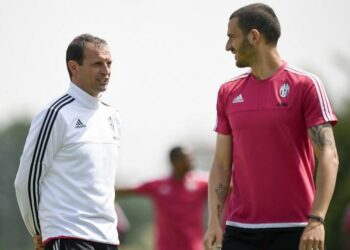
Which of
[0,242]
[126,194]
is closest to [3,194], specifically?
[0,242]

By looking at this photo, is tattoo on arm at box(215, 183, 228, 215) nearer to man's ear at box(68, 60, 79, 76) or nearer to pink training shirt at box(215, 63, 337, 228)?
pink training shirt at box(215, 63, 337, 228)

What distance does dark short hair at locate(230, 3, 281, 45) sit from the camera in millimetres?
10008

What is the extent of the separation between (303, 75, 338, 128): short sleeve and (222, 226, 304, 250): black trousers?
833 millimetres

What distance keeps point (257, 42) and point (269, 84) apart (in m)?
0.34

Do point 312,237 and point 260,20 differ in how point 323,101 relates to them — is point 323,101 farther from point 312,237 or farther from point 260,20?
point 312,237

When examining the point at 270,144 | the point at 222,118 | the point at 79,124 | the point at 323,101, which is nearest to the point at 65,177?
the point at 79,124

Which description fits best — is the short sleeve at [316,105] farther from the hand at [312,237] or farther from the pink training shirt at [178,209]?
the pink training shirt at [178,209]

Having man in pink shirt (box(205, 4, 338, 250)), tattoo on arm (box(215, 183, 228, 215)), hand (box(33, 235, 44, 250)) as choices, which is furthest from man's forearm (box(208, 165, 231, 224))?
hand (box(33, 235, 44, 250))

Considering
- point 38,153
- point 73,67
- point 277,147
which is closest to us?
point 277,147

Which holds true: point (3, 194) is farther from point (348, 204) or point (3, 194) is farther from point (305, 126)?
point (305, 126)

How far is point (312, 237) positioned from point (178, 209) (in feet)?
26.8

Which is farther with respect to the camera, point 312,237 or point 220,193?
point 220,193

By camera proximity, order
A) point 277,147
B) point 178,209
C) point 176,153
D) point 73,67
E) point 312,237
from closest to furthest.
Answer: point 312,237 < point 277,147 < point 73,67 < point 178,209 < point 176,153

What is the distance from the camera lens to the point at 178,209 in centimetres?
1755
